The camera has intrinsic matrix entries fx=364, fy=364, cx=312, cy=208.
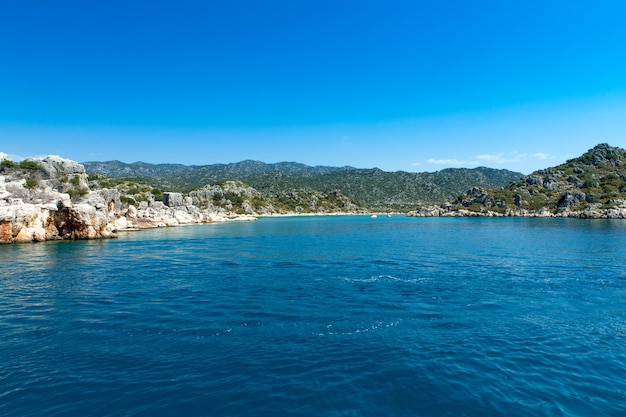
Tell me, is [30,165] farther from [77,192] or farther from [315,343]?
[315,343]

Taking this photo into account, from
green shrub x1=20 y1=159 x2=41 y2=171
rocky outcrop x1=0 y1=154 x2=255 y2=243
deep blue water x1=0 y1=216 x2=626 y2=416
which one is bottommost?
deep blue water x1=0 y1=216 x2=626 y2=416

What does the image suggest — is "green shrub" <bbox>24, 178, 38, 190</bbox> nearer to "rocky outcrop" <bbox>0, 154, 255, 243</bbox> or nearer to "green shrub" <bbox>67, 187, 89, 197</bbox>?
"rocky outcrop" <bbox>0, 154, 255, 243</bbox>

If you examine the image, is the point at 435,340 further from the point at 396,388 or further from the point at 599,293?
the point at 599,293

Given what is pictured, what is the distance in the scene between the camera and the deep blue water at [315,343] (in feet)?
47.4

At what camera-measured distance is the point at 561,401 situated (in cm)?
1445

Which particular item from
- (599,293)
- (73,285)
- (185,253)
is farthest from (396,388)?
(185,253)

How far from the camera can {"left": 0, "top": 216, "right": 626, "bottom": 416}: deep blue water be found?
14.5m

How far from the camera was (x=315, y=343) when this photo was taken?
2034 cm

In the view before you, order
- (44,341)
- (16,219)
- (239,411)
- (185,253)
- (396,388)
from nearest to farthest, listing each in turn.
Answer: (239,411)
(396,388)
(44,341)
(185,253)
(16,219)

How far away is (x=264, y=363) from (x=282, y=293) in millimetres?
14629

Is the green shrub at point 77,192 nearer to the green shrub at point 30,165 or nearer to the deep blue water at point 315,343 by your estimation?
the green shrub at point 30,165

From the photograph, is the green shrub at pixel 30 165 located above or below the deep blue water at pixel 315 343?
above

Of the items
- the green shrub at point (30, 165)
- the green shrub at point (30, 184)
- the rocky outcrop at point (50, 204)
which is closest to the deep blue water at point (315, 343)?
the rocky outcrop at point (50, 204)

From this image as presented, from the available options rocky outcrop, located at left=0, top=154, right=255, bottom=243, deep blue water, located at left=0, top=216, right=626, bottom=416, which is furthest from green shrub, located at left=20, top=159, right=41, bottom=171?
deep blue water, located at left=0, top=216, right=626, bottom=416
